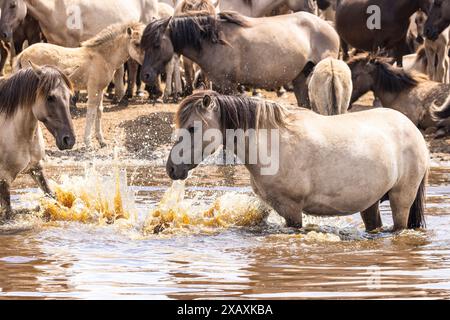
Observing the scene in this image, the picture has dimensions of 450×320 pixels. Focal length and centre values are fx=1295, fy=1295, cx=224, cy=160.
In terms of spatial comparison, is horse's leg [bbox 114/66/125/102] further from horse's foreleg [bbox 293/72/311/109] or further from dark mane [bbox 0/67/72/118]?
dark mane [bbox 0/67/72/118]

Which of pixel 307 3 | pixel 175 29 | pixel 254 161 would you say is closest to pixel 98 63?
pixel 175 29

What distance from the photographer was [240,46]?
14.8 meters

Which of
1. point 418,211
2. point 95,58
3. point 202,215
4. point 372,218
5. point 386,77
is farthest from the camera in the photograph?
point 95,58

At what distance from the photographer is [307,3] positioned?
19.2m

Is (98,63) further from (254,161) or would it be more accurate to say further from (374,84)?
(254,161)

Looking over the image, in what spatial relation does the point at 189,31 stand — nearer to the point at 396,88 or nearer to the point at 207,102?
the point at 396,88

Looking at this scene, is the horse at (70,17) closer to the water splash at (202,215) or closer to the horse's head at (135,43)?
the horse's head at (135,43)

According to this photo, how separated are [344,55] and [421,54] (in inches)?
102

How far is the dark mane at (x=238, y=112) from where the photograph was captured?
9438mm

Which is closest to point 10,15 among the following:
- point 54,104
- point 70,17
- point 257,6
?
point 70,17

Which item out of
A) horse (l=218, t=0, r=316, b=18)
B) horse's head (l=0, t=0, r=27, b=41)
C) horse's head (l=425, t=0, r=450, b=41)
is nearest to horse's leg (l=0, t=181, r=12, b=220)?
horse's head (l=0, t=0, r=27, b=41)

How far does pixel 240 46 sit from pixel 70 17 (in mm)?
3898

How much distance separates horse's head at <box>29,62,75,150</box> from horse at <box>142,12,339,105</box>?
4593mm

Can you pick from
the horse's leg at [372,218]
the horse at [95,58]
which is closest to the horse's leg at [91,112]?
the horse at [95,58]
